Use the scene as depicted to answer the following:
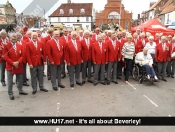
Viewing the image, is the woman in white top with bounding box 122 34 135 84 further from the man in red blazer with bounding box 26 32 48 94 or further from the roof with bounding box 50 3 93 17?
the roof with bounding box 50 3 93 17

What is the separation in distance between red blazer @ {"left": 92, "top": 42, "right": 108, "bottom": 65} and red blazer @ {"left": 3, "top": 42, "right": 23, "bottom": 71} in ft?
8.46

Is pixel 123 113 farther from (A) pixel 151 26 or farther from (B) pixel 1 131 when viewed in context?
(A) pixel 151 26

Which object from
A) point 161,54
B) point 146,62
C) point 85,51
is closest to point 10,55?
point 85,51

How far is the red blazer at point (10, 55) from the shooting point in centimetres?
514

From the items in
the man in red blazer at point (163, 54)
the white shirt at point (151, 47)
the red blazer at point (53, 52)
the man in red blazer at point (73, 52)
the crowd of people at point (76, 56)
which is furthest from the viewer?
the white shirt at point (151, 47)

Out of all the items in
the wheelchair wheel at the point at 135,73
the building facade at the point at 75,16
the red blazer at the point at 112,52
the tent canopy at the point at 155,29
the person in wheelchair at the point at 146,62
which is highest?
the building facade at the point at 75,16

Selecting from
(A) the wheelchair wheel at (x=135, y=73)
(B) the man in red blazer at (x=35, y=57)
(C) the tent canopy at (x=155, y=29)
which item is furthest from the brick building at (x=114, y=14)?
(B) the man in red blazer at (x=35, y=57)

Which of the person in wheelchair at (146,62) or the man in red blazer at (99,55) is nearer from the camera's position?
the man in red blazer at (99,55)

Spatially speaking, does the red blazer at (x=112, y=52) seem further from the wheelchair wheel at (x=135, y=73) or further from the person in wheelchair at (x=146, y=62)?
the wheelchair wheel at (x=135, y=73)

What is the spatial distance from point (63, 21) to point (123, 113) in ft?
170

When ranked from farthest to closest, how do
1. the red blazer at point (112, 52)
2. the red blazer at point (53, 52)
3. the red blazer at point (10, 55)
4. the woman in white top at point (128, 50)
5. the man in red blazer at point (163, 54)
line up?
the man in red blazer at point (163, 54) → the woman in white top at point (128, 50) → the red blazer at point (112, 52) → the red blazer at point (53, 52) → the red blazer at point (10, 55)

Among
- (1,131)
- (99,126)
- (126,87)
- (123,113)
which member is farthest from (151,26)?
(1,131)

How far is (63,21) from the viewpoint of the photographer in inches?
2105

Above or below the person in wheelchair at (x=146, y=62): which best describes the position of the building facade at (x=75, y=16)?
above
